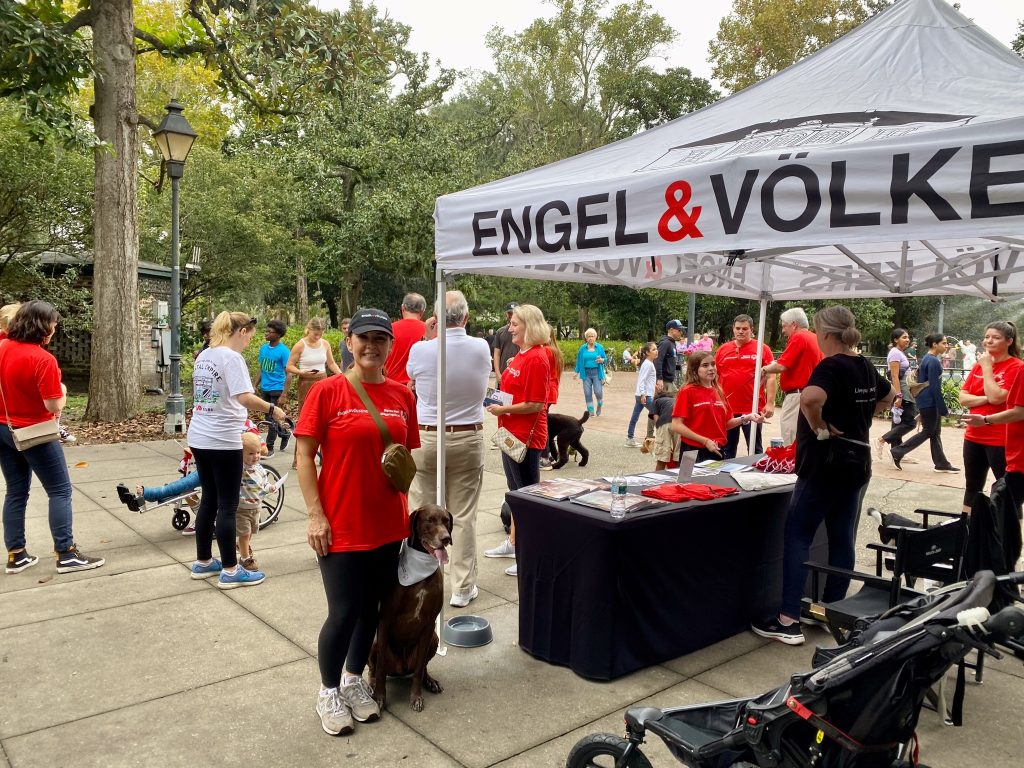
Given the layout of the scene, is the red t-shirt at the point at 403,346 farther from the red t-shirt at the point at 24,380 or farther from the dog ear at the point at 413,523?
the dog ear at the point at 413,523

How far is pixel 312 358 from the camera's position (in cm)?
933

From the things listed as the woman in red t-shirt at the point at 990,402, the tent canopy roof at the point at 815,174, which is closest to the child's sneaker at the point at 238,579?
the tent canopy roof at the point at 815,174

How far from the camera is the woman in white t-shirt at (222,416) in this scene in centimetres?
492

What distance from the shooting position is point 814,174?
119 inches

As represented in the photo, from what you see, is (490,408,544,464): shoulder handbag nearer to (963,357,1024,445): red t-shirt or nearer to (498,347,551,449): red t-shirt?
(498,347,551,449): red t-shirt

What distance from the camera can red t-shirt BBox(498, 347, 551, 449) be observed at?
520cm

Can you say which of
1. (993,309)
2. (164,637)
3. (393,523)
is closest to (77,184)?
(164,637)

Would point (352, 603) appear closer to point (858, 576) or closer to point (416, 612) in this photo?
point (416, 612)

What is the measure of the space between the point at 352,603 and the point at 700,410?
3.39m

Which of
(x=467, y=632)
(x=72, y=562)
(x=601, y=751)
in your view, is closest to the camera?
(x=601, y=751)

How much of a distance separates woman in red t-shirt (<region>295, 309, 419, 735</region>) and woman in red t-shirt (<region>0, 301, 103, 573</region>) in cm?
289

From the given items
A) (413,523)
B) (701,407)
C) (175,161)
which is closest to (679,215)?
(413,523)

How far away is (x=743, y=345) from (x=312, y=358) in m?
5.15

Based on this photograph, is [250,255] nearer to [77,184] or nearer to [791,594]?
[77,184]
